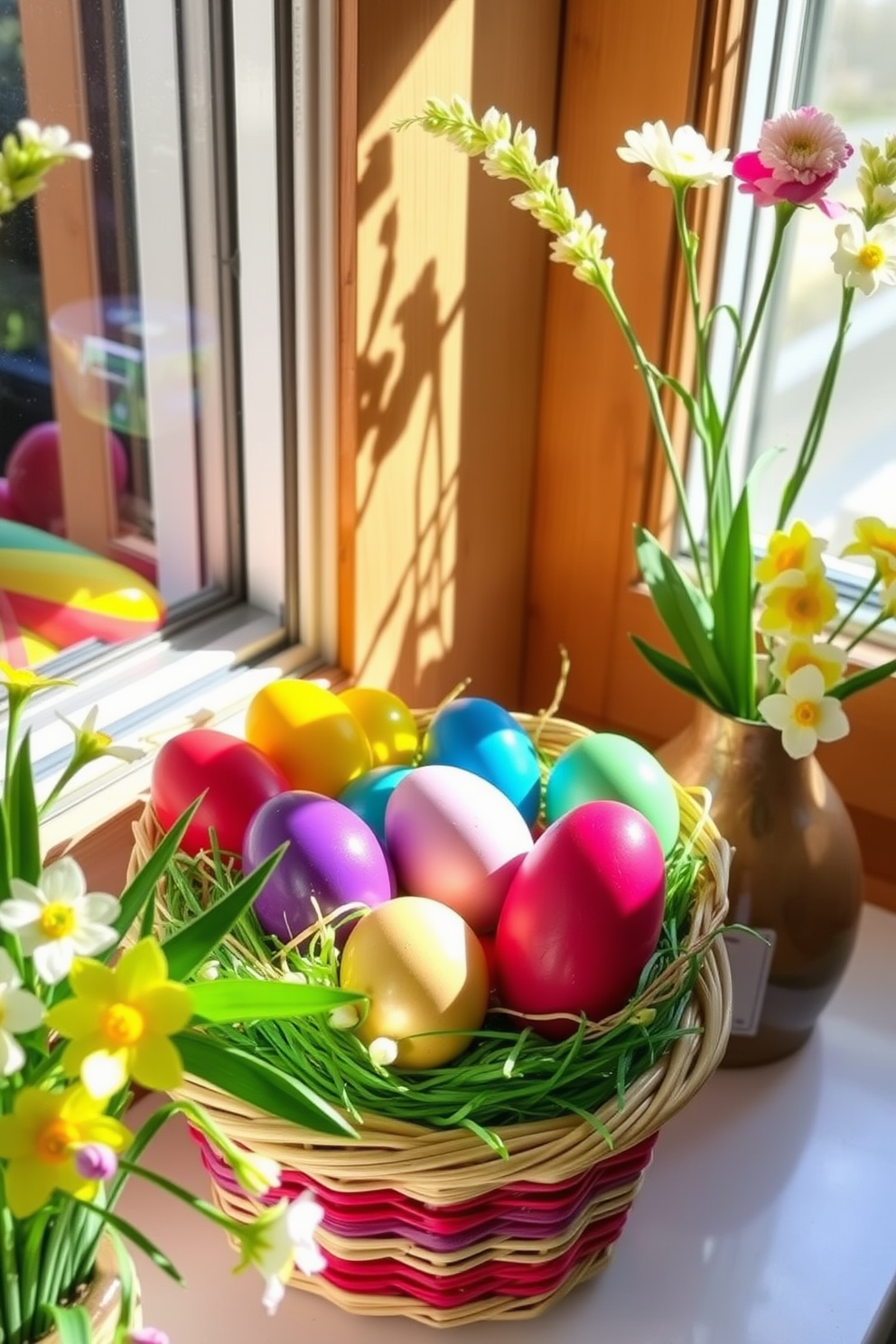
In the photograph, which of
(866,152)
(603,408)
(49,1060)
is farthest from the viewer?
(603,408)

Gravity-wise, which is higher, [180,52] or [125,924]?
[180,52]

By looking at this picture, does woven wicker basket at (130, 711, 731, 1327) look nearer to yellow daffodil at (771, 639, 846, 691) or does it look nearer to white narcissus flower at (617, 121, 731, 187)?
yellow daffodil at (771, 639, 846, 691)

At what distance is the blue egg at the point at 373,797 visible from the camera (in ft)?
2.57

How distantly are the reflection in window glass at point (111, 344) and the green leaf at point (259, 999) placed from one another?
40 centimetres

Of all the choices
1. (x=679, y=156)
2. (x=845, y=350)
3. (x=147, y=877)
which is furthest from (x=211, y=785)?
(x=845, y=350)

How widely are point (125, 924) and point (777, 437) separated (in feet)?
2.32

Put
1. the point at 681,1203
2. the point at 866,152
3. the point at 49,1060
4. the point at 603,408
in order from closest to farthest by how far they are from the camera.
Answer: the point at 49,1060, the point at 866,152, the point at 681,1203, the point at 603,408

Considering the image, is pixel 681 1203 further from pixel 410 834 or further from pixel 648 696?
pixel 648 696

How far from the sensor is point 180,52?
2.77ft

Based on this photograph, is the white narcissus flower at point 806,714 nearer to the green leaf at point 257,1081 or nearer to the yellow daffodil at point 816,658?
the yellow daffodil at point 816,658

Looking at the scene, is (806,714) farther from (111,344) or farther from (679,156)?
(111,344)

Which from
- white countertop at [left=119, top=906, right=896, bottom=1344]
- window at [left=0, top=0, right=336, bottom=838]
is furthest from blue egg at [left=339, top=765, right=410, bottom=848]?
white countertop at [left=119, top=906, right=896, bottom=1344]

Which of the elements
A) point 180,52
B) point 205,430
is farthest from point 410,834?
point 180,52

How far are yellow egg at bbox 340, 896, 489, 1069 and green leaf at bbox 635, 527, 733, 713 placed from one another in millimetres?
240
